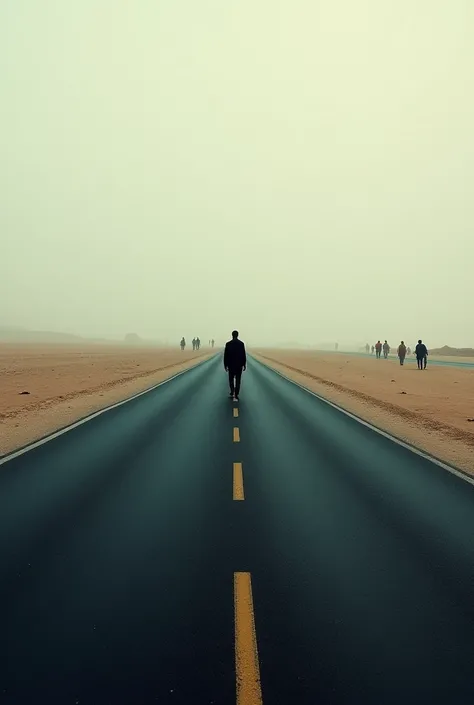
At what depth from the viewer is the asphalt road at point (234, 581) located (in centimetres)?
309

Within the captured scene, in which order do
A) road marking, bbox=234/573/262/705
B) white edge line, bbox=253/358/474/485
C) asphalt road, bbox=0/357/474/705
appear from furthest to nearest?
white edge line, bbox=253/358/474/485 → asphalt road, bbox=0/357/474/705 → road marking, bbox=234/573/262/705

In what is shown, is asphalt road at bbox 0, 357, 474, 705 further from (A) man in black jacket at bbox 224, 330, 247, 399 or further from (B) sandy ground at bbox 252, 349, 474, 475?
(A) man in black jacket at bbox 224, 330, 247, 399

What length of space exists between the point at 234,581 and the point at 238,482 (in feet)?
10.5

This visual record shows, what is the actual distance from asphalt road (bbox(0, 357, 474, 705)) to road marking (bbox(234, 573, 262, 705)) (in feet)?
0.04

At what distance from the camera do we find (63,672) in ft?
10.3

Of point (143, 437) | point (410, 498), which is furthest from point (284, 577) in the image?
point (143, 437)

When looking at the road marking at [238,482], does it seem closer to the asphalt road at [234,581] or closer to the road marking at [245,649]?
the asphalt road at [234,581]

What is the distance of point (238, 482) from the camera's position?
7.55 meters

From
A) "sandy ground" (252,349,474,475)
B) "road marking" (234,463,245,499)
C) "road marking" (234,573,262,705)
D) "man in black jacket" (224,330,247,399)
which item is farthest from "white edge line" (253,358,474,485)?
"road marking" (234,573,262,705)

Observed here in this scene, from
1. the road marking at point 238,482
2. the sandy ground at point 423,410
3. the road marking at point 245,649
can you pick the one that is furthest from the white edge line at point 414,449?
the road marking at point 245,649

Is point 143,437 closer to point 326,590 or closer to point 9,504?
point 9,504

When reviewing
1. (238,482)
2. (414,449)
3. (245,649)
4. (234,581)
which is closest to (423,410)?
(414,449)

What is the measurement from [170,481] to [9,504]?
2211 mm

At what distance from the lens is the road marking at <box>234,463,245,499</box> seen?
274 inches
